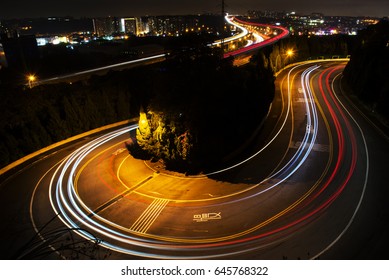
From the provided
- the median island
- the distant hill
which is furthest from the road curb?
the distant hill

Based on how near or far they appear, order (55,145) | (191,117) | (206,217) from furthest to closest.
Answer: (55,145)
(191,117)
(206,217)

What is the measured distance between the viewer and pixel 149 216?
1802cm

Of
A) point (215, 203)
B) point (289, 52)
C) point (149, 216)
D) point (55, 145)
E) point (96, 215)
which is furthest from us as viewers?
point (289, 52)

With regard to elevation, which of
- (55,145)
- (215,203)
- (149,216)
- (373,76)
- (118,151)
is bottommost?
(118,151)

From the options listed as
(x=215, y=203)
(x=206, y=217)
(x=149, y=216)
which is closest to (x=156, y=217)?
(x=149, y=216)

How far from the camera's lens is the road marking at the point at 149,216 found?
1703 centimetres

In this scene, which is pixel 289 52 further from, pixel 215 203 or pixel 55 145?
pixel 215 203

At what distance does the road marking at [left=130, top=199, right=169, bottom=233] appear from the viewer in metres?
17.0

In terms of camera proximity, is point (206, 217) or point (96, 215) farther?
point (96, 215)

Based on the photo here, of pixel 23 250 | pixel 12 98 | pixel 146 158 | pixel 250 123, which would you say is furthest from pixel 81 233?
pixel 250 123

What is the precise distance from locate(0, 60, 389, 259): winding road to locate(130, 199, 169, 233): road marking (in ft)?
0.23

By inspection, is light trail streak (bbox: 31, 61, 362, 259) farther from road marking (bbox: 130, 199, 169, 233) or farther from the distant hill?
the distant hill

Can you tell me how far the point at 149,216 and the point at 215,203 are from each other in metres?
4.45

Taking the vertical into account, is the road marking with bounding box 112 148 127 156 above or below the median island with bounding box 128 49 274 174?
below
